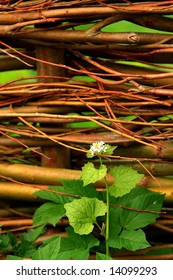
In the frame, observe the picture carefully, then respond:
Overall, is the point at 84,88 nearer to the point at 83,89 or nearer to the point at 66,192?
the point at 83,89

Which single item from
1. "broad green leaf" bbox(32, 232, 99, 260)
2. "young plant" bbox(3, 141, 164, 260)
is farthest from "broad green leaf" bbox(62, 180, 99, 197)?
"broad green leaf" bbox(32, 232, 99, 260)

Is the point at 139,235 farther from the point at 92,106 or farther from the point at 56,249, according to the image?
the point at 92,106

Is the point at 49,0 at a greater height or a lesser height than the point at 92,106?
greater

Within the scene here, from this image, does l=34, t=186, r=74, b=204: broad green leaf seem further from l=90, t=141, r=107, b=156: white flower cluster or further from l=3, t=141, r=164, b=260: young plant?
l=90, t=141, r=107, b=156: white flower cluster

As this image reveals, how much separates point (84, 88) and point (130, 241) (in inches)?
15.3

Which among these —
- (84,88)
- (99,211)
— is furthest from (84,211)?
(84,88)

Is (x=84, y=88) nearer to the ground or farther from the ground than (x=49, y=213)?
farther from the ground

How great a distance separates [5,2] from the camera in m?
1.58

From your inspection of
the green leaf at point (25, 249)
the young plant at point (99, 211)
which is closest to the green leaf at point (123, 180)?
the young plant at point (99, 211)

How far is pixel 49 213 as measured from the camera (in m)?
1.54

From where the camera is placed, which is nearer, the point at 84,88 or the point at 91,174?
the point at 91,174

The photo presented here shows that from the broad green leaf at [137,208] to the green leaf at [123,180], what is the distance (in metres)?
0.07
